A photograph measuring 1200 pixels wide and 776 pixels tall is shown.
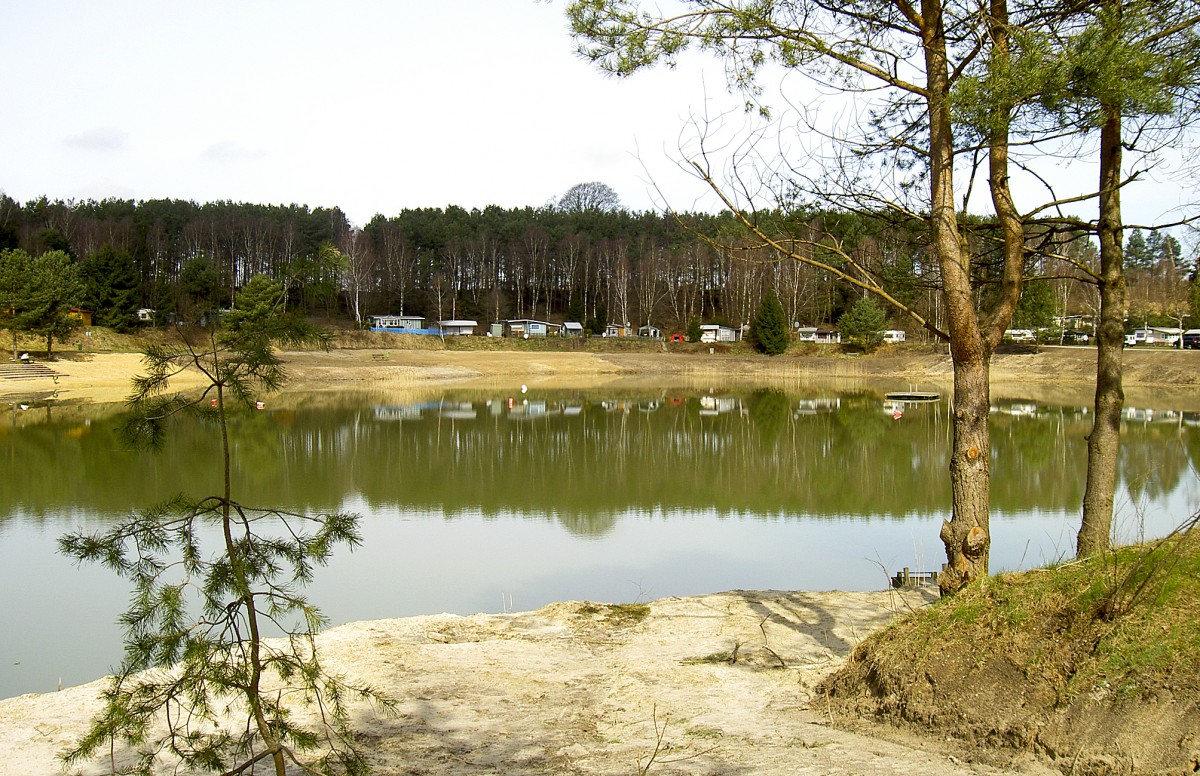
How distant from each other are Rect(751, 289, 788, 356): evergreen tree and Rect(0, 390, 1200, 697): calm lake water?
112 feet

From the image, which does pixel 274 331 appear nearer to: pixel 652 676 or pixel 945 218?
pixel 652 676

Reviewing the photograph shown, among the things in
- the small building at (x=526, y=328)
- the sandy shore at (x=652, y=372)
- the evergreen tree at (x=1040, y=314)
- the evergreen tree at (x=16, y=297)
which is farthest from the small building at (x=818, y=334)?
the evergreen tree at (x=16, y=297)

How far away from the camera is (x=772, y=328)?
66688mm

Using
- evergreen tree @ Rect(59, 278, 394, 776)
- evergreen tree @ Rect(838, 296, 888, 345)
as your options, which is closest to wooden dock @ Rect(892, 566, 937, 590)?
evergreen tree @ Rect(59, 278, 394, 776)

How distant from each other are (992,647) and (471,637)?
441 centimetres

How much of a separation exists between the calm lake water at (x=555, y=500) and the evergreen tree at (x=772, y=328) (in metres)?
34.1

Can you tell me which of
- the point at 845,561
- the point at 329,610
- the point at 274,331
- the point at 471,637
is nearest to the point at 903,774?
the point at 274,331

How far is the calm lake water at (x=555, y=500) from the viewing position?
10.6m

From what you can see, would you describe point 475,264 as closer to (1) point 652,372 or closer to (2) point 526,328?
(2) point 526,328

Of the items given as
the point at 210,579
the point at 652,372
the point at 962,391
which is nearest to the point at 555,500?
the point at 962,391

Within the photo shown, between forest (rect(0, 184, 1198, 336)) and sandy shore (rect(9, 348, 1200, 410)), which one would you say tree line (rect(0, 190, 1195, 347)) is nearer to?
forest (rect(0, 184, 1198, 336))

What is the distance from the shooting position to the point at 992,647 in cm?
494

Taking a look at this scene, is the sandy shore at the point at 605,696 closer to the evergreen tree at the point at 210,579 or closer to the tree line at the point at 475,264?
the evergreen tree at the point at 210,579

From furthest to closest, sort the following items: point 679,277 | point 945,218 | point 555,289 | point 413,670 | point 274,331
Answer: point 555,289, point 679,277, point 413,670, point 945,218, point 274,331
